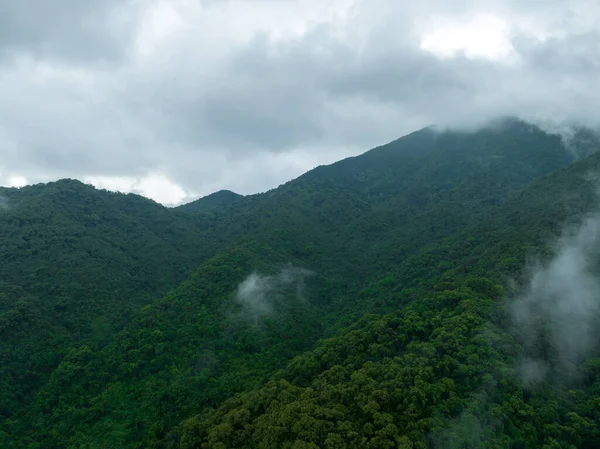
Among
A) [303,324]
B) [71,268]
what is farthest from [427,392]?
[71,268]

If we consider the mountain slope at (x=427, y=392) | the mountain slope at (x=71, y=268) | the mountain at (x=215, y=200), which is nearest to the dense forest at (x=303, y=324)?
the mountain slope at (x=427, y=392)

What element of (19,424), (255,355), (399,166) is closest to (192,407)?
(255,355)

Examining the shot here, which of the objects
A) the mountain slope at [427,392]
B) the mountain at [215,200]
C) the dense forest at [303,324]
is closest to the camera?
the mountain slope at [427,392]

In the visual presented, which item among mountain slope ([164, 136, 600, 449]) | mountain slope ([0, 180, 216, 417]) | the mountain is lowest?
mountain slope ([164, 136, 600, 449])

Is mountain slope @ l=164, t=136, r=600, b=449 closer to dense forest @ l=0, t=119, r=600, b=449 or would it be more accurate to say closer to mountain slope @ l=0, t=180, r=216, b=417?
dense forest @ l=0, t=119, r=600, b=449

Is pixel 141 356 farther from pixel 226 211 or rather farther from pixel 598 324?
pixel 226 211

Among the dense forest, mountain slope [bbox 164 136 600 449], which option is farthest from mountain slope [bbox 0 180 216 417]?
mountain slope [bbox 164 136 600 449]

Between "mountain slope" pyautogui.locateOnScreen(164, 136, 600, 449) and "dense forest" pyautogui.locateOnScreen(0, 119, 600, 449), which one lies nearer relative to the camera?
"mountain slope" pyautogui.locateOnScreen(164, 136, 600, 449)

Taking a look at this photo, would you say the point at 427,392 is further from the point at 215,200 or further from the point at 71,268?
the point at 215,200

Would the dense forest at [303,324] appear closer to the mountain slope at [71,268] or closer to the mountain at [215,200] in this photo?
the mountain slope at [71,268]
